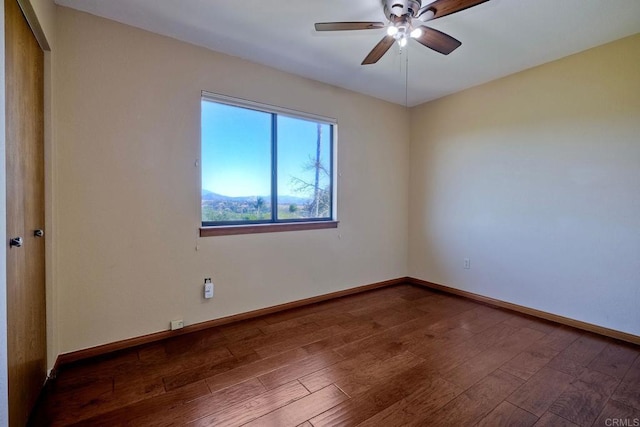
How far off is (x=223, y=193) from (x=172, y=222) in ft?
1.71

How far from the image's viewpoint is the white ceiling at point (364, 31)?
1.96 m

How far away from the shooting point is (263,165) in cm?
291

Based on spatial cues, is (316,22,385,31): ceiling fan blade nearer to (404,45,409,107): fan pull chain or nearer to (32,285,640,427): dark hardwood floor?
(404,45,409,107): fan pull chain

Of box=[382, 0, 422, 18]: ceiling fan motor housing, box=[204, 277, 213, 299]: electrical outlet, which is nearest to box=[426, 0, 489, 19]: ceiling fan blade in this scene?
box=[382, 0, 422, 18]: ceiling fan motor housing

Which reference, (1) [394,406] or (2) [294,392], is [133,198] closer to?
(2) [294,392]

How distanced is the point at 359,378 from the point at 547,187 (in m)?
2.54

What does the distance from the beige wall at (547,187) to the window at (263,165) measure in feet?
5.13

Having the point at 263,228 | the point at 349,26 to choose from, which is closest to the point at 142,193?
the point at 263,228

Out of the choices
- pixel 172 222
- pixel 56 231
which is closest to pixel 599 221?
pixel 172 222

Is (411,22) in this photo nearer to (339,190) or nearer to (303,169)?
(303,169)

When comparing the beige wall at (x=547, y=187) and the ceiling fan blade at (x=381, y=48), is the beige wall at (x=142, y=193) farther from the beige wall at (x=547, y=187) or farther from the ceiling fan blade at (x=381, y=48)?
the beige wall at (x=547, y=187)

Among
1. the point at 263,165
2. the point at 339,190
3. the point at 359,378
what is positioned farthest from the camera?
the point at 339,190

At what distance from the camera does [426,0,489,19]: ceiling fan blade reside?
5.16 feet

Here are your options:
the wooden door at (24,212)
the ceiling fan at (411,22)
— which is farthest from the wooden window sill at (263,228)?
the ceiling fan at (411,22)
